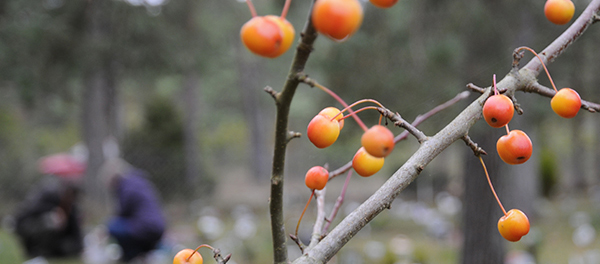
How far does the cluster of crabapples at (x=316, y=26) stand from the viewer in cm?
42

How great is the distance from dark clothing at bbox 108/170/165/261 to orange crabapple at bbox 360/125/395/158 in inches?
147

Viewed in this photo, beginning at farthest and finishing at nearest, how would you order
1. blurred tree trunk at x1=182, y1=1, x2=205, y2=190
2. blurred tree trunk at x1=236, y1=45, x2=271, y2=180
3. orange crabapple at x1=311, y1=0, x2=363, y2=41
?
blurred tree trunk at x1=236, y1=45, x2=271, y2=180 → blurred tree trunk at x1=182, y1=1, x2=205, y2=190 → orange crabapple at x1=311, y1=0, x2=363, y2=41

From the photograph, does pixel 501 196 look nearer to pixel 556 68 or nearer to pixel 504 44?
pixel 504 44

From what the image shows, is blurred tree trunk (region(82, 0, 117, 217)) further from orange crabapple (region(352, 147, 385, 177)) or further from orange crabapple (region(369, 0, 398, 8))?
orange crabapple (region(369, 0, 398, 8))

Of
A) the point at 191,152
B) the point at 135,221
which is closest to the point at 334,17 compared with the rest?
the point at 135,221

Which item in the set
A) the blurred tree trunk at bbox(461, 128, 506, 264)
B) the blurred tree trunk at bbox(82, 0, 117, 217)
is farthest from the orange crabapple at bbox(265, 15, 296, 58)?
the blurred tree trunk at bbox(82, 0, 117, 217)

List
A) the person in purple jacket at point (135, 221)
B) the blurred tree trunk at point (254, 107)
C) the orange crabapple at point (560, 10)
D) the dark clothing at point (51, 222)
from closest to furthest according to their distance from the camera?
the orange crabapple at point (560, 10)
the person in purple jacket at point (135, 221)
the dark clothing at point (51, 222)
the blurred tree trunk at point (254, 107)

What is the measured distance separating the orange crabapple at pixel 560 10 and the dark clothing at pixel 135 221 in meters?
3.68

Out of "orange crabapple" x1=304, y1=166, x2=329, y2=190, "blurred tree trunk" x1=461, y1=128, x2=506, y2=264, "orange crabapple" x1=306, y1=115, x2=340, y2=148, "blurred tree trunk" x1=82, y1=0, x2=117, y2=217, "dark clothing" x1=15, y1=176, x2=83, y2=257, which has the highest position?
"blurred tree trunk" x1=82, y1=0, x2=117, y2=217

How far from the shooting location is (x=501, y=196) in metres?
3.07

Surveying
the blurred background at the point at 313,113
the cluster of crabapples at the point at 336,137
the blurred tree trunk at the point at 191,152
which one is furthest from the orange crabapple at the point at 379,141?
the blurred tree trunk at the point at 191,152

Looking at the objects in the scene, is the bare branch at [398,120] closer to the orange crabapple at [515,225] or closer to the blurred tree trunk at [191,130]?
the orange crabapple at [515,225]

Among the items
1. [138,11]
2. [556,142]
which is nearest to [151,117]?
[138,11]

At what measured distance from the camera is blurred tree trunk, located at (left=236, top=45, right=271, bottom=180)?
15.6m
